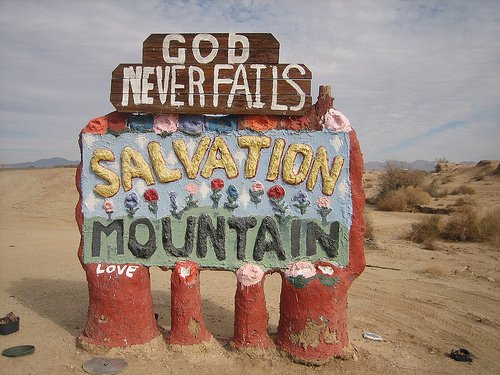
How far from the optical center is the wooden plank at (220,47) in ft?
16.2

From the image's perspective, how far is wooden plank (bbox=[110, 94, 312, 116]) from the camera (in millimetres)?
4910

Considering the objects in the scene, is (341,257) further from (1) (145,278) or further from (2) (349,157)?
(1) (145,278)

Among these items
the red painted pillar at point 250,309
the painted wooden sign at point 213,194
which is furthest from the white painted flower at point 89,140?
the red painted pillar at point 250,309

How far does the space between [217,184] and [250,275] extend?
104cm

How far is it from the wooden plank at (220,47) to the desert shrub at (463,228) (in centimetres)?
1002

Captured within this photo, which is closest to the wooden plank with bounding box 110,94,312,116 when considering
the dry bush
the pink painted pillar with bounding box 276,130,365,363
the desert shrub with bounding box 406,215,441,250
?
the pink painted pillar with bounding box 276,130,365,363

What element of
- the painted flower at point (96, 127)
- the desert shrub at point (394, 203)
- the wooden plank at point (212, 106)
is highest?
the wooden plank at point (212, 106)

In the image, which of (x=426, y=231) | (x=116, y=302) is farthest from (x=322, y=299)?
(x=426, y=231)

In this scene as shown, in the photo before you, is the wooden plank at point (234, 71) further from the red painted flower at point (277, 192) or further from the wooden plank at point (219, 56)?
the red painted flower at point (277, 192)

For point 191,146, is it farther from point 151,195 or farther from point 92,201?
point 92,201

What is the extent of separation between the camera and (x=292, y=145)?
4992mm

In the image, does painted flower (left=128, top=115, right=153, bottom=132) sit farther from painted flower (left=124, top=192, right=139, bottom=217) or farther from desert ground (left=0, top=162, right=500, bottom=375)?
desert ground (left=0, top=162, right=500, bottom=375)

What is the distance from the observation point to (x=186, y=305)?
5.09 metres

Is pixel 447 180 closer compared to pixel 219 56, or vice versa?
pixel 219 56
